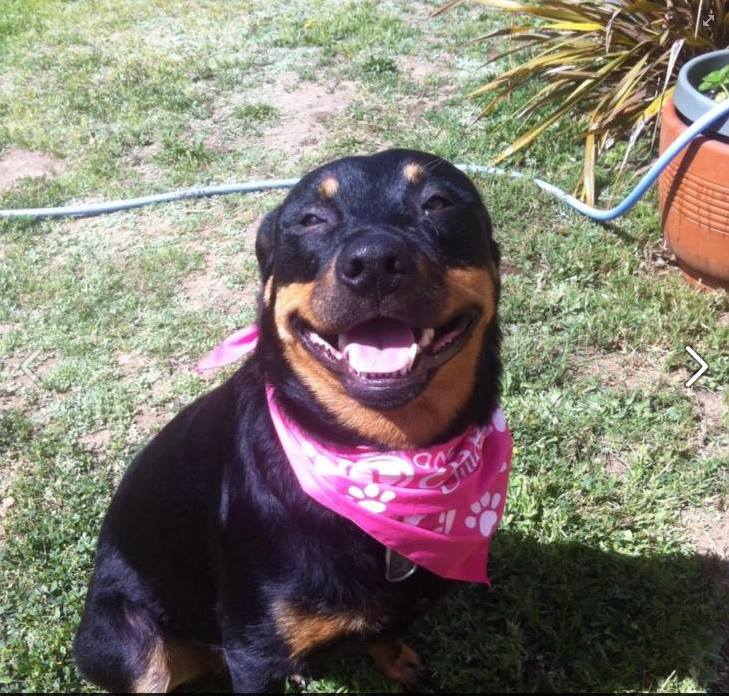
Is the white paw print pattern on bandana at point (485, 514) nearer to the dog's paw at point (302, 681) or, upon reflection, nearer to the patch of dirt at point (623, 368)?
the dog's paw at point (302, 681)

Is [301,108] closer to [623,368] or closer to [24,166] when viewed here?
[24,166]

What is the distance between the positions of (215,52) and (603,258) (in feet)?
14.4

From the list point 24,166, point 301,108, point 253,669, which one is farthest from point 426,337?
point 24,166

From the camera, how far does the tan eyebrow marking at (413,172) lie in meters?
2.25

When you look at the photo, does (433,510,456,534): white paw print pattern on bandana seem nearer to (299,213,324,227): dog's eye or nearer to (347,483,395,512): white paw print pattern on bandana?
(347,483,395,512): white paw print pattern on bandana

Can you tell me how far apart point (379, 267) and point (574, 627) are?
1.62 metres

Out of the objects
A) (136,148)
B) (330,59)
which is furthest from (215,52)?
(136,148)

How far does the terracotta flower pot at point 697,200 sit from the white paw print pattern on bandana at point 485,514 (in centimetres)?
222

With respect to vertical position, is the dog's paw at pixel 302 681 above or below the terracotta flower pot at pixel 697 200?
below

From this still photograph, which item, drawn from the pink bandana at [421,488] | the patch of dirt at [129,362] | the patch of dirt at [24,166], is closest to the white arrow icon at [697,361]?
the pink bandana at [421,488]

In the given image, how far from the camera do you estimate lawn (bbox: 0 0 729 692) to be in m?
2.84

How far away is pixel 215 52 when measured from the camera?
7145mm

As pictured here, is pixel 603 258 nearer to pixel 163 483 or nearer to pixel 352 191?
pixel 352 191

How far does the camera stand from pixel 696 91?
3.98 m
